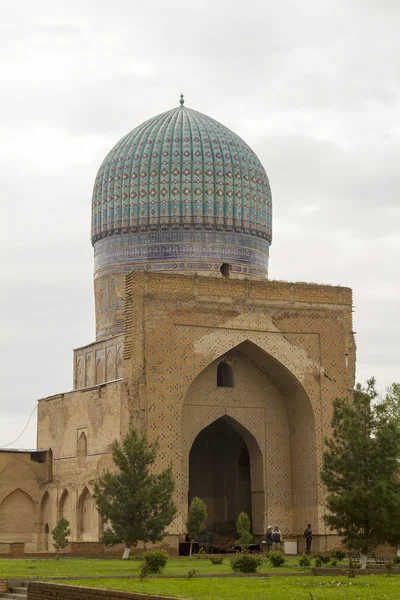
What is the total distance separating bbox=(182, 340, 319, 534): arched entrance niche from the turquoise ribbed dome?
3.39m

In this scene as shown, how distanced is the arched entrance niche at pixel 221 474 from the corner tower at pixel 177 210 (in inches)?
122

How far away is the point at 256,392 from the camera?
71.6 ft

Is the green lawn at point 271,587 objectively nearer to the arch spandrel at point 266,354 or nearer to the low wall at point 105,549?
the low wall at point 105,549

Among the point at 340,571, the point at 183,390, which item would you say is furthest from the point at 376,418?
the point at 183,390

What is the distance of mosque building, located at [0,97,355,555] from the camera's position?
796 inches

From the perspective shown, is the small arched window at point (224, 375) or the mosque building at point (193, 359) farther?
the small arched window at point (224, 375)

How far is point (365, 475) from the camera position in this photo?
15.4 meters

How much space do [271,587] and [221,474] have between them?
12.1m

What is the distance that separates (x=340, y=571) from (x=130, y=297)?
835 centimetres

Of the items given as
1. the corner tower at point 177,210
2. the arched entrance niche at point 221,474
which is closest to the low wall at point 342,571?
the arched entrance niche at point 221,474

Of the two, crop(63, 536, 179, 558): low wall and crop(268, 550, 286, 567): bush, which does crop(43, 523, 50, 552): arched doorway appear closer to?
crop(63, 536, 179, 558): low wall

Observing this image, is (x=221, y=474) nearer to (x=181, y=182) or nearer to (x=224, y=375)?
(x=224, y=375)

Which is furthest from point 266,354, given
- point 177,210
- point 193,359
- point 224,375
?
point 177,210

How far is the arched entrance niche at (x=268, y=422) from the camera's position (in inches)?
831
